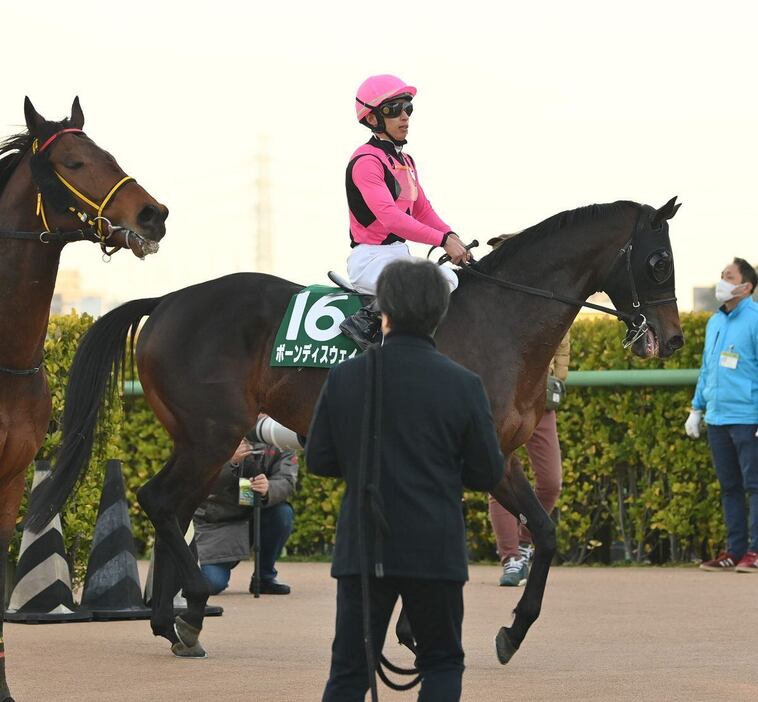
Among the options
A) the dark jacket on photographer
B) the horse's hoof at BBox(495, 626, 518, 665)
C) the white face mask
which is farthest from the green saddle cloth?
the white face mask

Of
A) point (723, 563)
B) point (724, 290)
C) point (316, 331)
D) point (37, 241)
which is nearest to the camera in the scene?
point (37, 241)

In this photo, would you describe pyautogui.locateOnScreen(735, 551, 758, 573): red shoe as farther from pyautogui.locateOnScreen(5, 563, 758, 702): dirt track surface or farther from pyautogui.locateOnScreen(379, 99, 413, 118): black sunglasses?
pyautogui.locateOnScreen(379, 99, 413, 118): black sunglasses

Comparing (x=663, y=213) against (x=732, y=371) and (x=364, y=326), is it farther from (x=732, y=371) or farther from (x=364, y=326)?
(x=732, y=371)

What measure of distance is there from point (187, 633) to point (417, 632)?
10.2 feet

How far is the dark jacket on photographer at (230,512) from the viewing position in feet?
30.8

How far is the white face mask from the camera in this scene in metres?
10.8

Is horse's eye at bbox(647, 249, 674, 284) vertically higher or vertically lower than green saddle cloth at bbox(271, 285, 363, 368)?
higher

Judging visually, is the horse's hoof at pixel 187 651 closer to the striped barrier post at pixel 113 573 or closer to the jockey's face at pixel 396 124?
the striped barrier post at pixel 113 573

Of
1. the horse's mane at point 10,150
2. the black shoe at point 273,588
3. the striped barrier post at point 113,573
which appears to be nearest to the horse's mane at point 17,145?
the horse's mane at point 10,150

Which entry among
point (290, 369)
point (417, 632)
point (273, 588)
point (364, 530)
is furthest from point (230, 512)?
point (364, 530)

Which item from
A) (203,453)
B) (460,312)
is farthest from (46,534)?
(460,312)

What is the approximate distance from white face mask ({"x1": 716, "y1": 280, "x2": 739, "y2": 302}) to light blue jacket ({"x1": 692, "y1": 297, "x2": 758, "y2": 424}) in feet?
0.40

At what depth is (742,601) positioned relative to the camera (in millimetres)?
8914

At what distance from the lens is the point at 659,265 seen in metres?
7.06
